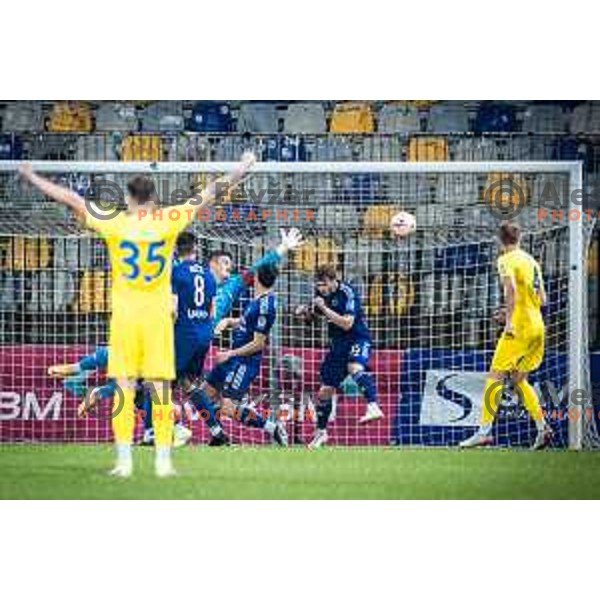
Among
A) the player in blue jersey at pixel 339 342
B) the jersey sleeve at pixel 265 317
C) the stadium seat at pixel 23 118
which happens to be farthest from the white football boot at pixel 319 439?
the stadium seat at pixel 23 118

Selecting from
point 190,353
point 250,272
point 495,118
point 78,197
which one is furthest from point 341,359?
point 78,197

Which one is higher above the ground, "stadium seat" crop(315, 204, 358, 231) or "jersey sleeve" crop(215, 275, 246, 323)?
"stadium seat" crop(315, 204, 358, 231)

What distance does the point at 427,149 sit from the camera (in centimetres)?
1174

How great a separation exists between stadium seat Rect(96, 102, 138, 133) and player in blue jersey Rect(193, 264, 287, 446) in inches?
43.5

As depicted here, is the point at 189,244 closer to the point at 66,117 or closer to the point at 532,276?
the point at 66,117

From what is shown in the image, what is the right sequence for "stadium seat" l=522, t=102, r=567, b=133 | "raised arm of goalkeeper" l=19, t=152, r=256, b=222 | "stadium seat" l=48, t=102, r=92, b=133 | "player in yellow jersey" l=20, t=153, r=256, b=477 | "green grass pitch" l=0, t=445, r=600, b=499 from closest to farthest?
1. "green grass pitch" l=0, t=445, r=600, b=499
2. "raised arm of goalkeeper" l=19, t=152, r=256, b=222
3. "player in yellow jersey" l=20, t=153, r=256, b=477
4. "stadium seat" l=48, t=102, r=92, b=133
5. "stadium seat" l=522, t=102, r=567, b=133

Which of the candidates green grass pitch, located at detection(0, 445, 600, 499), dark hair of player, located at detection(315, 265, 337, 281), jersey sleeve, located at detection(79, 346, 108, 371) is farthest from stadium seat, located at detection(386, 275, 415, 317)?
jersey sleeve, located at detection(79, 346, 108, 371)

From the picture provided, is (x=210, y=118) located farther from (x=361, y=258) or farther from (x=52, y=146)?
(x=361, y=258)

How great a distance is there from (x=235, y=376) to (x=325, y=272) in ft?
2.43

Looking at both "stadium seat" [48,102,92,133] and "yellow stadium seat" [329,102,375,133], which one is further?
"yellow stadium seat" [329,102,375,133]

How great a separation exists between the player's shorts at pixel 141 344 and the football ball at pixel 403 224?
2105 mm

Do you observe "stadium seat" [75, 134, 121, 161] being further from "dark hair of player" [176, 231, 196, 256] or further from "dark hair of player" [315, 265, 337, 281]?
"dark hair of player" [315, 265, 337, 281]

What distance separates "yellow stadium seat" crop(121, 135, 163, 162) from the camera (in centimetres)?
1152

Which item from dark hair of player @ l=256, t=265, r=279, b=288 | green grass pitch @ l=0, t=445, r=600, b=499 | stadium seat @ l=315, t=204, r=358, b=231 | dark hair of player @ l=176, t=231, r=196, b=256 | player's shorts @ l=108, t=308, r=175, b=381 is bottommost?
green grass pitch @ l=0, t=445, r=600, b=499
